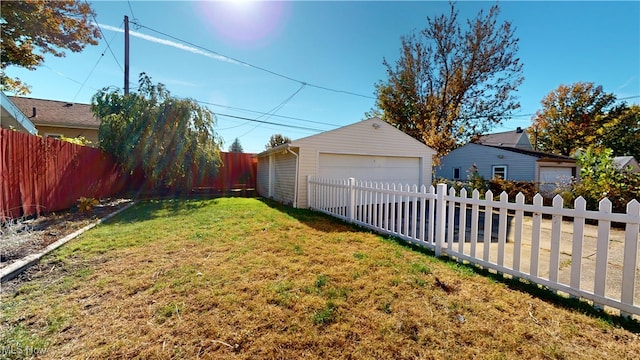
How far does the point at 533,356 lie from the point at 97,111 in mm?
15405

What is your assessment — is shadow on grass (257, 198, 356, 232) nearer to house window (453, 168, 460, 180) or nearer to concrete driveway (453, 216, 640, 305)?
concrete driveway (453, 216, 640, 305)

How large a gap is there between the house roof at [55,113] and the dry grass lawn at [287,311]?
1554 cm

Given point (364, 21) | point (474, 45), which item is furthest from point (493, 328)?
point (474, 45)

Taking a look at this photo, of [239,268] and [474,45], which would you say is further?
[474,45]

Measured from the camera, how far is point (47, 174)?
20.7 feet

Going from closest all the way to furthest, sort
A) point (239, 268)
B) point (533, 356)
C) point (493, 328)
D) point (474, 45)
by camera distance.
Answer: point (533, 356), point (493, 328), point (239, 268), point (474, 45)

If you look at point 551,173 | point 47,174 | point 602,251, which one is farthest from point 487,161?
point 47,174

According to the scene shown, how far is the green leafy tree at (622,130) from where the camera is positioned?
2550cm

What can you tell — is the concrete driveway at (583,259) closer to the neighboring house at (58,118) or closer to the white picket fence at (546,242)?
the white picket fence at (546,242)

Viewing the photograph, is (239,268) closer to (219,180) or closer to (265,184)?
(265,184)

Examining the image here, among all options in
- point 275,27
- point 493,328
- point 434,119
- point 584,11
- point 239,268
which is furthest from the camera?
point 434,119

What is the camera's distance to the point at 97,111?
11391mm

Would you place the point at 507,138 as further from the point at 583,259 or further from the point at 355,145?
the point at 583,259

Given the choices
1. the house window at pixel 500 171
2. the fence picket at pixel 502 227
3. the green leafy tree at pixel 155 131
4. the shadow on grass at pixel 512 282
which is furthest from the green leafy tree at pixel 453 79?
the fence picket at pixel 502 227
